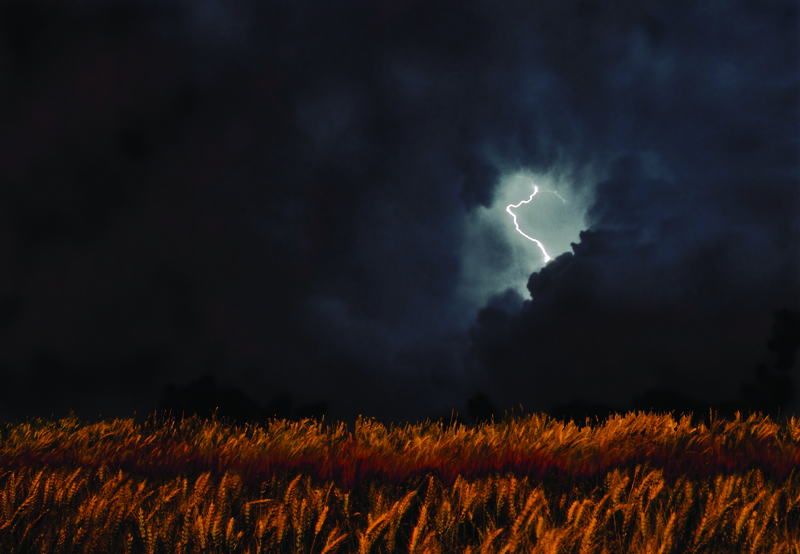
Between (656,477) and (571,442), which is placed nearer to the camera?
(656,477)

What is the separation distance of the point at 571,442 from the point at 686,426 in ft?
5.81

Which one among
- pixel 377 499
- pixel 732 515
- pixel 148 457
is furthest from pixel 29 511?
pixel 732 515

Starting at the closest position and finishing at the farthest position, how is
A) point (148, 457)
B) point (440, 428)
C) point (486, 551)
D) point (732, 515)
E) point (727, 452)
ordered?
1. point (486, 551)
2. point (732, 515)
3. point (148, 457)
4. point (727, 452)
5. point (440, 428)

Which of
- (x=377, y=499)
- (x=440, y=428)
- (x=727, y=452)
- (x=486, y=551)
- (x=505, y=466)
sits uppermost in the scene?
(x=440, y=428)

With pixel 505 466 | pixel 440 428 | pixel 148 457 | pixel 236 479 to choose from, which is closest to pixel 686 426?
pixel 440 428

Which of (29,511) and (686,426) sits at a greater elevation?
(686,426)

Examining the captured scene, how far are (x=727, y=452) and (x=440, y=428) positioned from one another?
231cm

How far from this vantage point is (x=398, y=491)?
8.41ft

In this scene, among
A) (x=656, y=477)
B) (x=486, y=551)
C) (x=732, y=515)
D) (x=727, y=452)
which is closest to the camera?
(x=486, y=551)

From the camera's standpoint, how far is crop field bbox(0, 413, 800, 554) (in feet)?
6.12

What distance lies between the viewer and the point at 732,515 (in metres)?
2.14

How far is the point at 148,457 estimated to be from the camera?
338 cm

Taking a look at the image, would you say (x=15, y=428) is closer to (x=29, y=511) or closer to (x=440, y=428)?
(x=29, y=511)

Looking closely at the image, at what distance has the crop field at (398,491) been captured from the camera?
1865mm
